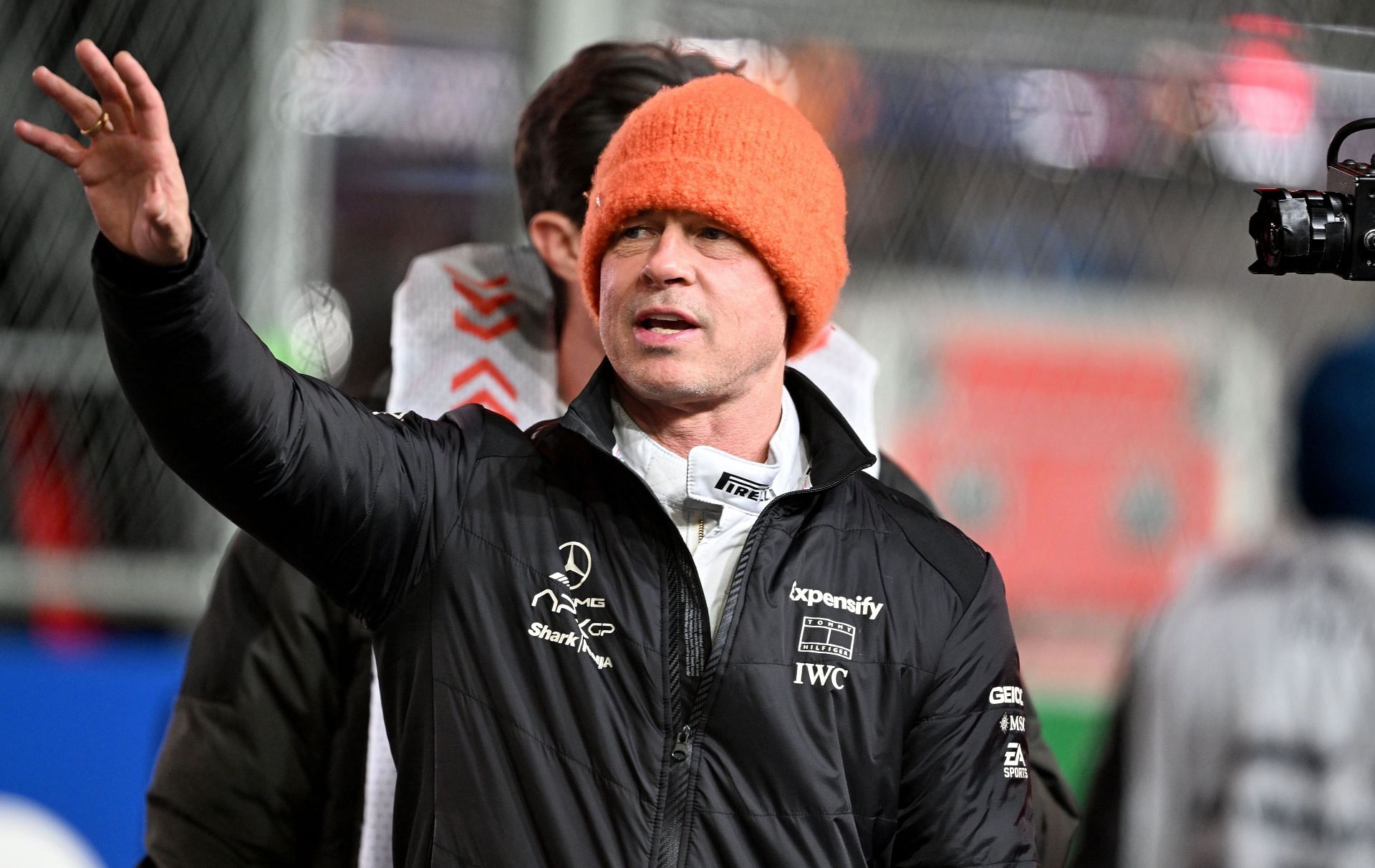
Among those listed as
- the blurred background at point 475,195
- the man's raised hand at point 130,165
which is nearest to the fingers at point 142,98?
the man's raised hand at point 130,165

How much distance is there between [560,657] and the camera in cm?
129

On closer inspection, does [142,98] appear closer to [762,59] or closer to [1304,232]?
[1304,232]

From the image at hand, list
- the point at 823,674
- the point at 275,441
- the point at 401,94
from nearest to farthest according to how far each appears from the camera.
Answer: the point at 275,441 < the point at 823,674 < the point at 401,94

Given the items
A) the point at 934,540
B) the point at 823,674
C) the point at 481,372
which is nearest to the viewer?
the point at 823,674

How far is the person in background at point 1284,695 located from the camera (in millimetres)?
1132

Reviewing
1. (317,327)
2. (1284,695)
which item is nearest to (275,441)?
(1284,695)

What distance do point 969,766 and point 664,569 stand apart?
301 millimetres

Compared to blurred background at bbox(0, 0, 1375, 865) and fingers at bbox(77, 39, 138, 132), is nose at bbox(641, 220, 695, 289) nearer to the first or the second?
fingers at bbox(77, 39, 138, 132)

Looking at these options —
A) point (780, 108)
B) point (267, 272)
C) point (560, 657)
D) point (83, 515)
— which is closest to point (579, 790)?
point (560, 657)

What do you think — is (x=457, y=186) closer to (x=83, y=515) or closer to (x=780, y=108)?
(x=83, y=515)

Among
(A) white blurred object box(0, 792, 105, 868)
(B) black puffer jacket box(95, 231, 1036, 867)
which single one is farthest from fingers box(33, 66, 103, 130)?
(A) white blurred object box(0, 792, 105, 868)

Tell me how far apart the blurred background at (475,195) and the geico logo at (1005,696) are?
120cm

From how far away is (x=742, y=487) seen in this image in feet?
4.42

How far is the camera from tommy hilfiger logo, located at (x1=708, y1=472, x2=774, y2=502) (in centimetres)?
134
